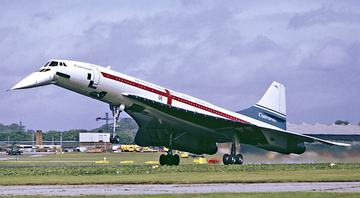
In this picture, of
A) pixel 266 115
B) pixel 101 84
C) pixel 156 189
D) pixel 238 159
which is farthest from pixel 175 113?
pixel 156 189

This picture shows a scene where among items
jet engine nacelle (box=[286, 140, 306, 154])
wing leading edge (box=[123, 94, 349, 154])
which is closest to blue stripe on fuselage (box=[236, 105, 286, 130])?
wing leading edge (box=[123, 94, 349, 154])

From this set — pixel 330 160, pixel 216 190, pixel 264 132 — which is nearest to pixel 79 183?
pixel 216 190

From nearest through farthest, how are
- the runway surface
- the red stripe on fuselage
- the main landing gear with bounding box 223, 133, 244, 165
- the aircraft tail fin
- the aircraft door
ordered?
the runway surface
the aircraft door
the red stripe on fuselage
the main landing gear with bounding box 223, 133, 244, 165
the aircraft tail fin

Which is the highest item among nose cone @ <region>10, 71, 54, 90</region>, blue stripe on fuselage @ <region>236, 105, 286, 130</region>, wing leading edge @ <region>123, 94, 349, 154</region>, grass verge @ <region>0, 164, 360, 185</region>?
nose cone @ <region>10, 71, 54, 90</region>

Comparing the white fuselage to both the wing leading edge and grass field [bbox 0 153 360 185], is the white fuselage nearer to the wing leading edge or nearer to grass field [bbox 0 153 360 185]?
the wing leading edge

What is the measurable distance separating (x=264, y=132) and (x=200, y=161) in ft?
39.6

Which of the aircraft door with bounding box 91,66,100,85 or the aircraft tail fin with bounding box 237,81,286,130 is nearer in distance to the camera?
the aircraft door with bounding box 91,66,100,85

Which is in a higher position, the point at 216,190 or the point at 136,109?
the point at 136,109

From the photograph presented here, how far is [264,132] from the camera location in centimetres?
3450

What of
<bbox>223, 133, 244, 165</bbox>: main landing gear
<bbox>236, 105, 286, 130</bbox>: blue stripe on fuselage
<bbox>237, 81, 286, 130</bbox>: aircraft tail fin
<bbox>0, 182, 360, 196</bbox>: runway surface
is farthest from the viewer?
<bbox>237, 81, 286, 130</bbox>: aircraft tail fin

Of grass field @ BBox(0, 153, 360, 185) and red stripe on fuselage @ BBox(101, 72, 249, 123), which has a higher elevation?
red stripe on fuselage @ BBox(101, 72, 249, 123)

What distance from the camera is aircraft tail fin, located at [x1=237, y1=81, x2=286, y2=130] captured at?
123ft

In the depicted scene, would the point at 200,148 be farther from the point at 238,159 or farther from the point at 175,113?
the point at 175,113

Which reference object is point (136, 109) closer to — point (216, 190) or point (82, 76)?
point (82, 76)
